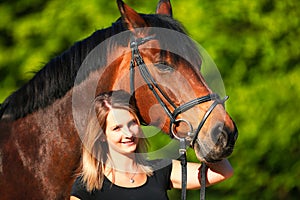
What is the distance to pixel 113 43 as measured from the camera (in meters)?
3.62

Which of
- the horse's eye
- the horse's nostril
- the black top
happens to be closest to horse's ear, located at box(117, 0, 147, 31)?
the horse's eye

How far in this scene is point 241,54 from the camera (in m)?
5.95

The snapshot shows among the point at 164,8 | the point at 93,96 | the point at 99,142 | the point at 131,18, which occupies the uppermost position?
the point at 164,8

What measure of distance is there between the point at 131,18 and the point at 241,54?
2580 mm

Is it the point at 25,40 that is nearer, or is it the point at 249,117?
the point at 25,40

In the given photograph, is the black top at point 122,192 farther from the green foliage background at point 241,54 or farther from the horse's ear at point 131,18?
the green foliage background at point 241,54

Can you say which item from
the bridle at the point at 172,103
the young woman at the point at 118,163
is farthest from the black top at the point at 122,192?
the bridle at the point at 172,103

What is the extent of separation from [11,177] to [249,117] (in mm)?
2852

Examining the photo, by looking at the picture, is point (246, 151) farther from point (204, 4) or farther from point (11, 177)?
point (11, 177)

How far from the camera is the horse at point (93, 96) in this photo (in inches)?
135

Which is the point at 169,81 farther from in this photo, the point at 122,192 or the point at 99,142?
the point at 122,192

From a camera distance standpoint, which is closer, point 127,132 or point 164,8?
point 127,132

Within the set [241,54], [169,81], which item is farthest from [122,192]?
[241,54]

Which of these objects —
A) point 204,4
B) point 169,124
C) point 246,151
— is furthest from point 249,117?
point 169,124
